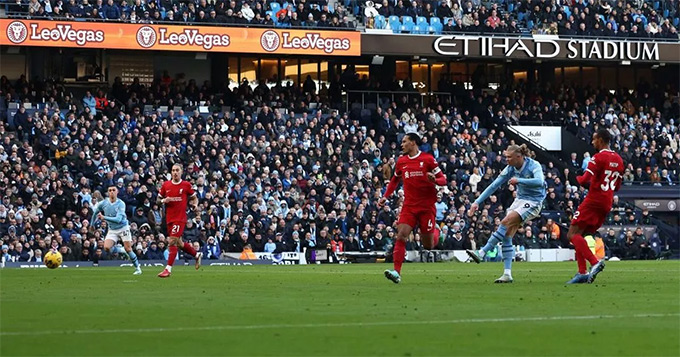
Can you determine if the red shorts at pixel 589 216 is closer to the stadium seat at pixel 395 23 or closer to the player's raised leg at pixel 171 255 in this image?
the player's raised leg at pixel 171 255

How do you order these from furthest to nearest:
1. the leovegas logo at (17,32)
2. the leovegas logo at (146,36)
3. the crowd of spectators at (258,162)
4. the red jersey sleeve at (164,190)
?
the leovegas logo at (146,36), the leovegas logo at (17,32), the crowd of spectators at (258,162), the red jersey sleeve at (164,190)

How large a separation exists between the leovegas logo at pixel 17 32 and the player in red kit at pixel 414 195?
2881cm

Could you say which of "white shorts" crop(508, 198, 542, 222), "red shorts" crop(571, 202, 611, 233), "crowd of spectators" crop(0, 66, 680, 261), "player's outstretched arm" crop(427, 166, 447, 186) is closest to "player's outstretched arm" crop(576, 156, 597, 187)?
"red shorts" crop(571, 202, 611, 233)

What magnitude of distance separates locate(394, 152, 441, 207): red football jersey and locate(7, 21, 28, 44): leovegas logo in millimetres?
28844

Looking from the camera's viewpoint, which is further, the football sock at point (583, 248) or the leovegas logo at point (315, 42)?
the leovegas logo at point (315, 42)

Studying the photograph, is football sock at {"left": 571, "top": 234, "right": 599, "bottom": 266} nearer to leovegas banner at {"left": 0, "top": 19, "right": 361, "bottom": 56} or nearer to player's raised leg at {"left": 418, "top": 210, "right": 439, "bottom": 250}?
player's raised leg at {"left": 418, "top": 210, "right": 439, "bottom": 250}

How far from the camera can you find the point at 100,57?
52062 millimetres

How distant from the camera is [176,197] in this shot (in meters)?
25.2

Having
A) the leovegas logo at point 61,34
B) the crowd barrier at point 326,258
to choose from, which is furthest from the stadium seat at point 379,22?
the crowd barrier at point 326,258

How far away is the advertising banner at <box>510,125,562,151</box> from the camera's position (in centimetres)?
5431

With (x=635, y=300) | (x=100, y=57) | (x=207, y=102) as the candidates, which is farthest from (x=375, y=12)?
(x=635, y=300)

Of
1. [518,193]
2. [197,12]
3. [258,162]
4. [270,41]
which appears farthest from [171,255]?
[270,41]

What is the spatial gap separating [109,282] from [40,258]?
1437 centimetres

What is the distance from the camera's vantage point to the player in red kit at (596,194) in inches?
753
